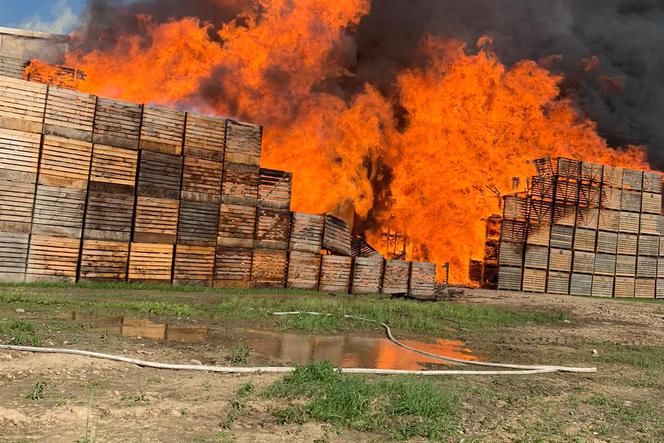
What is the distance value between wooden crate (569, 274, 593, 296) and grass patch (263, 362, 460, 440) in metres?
28.0

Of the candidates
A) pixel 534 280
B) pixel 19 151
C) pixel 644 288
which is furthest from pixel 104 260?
pixel 644 288

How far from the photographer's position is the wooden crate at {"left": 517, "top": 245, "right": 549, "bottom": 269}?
30734 mm

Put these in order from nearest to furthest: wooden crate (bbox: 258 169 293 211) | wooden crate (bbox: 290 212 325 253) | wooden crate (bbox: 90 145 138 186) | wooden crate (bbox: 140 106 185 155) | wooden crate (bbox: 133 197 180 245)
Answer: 1. wooden crate (bbox: 90 145 138 186)
2. wooden crate (bbox: 133 197 180 245)
3. wooden crate (bbox: 140 106 185 155)
4. wooden crate (bbox: 258 169 293 211)
5. wooden crate (bbox: 290 212 325 253)

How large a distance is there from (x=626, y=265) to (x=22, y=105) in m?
33.7

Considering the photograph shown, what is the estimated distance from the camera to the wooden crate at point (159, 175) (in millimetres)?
19016

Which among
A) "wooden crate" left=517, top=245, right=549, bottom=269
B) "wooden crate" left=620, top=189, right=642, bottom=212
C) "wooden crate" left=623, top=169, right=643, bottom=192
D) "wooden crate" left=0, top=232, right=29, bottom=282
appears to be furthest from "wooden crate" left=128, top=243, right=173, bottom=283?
"wooden crate" left=623, top=169, right=643, bottom=192

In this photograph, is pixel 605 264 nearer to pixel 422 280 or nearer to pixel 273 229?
pixel 422 280

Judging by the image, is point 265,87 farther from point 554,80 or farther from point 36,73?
point 554,80

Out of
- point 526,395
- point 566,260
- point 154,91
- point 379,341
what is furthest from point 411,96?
point 526,395

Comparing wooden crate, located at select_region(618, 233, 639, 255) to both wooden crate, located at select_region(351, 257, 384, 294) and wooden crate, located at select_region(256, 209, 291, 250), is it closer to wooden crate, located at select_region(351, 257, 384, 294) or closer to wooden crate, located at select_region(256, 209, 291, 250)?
wooden crate, located at select_region(351, 257, 384, 294)

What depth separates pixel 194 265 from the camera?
1973 cm

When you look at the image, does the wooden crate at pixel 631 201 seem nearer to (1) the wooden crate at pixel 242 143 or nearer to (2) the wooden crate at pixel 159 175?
(1) the wooden crate at pixel 242 143

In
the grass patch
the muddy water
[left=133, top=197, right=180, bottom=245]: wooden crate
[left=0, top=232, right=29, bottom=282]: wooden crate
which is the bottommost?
the muddy water

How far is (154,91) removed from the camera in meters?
22.9
